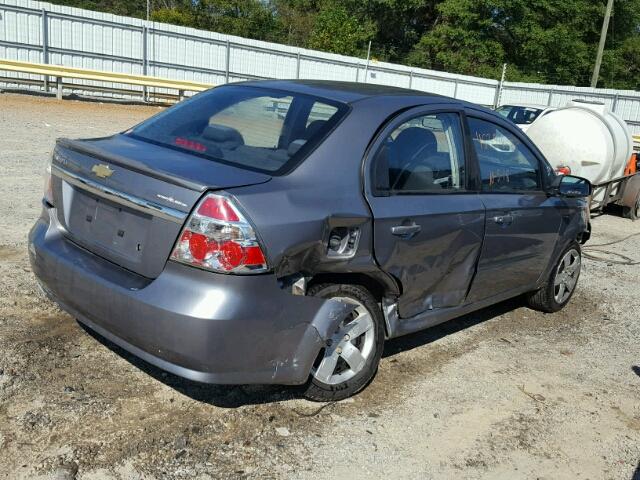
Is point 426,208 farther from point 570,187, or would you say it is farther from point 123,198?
point 570,187

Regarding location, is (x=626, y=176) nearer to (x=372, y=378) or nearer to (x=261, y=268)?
(x=372, y=378)

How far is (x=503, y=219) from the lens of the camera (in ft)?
14.3

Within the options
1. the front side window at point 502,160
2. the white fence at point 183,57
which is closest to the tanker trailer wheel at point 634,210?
the front side window at point 502,160

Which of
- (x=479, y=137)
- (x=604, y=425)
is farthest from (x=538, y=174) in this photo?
(x=604, y=425)

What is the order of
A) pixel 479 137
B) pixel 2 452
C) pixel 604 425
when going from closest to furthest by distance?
pixel 2 452 → pixel 604 425 → pixel 479 137

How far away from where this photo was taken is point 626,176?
399 inches

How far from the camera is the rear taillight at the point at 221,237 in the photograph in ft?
9.31

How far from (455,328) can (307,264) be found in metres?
2.23

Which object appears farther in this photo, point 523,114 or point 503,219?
point 523,114

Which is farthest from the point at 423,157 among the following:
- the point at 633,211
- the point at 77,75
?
the point at 77,75

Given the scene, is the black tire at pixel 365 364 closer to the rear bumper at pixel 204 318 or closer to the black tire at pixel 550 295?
the rear bumper at pixel 204 318

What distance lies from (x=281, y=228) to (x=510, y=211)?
2110 mm

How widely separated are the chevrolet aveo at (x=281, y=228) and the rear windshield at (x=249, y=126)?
0.04ft

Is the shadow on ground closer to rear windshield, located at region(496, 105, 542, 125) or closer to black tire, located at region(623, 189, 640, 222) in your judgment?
black tire, located at region(623, 189, 640, 222)
